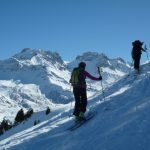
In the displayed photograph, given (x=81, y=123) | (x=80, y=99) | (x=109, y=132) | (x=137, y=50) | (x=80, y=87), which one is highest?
(x=137, y=50)

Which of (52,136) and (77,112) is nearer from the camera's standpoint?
(52,136)

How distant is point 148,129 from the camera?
558 inches

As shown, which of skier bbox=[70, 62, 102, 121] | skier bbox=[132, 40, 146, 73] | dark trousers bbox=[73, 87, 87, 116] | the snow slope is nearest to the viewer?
the snow slope

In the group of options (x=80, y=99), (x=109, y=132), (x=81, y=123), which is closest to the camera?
(x=109, y=132)

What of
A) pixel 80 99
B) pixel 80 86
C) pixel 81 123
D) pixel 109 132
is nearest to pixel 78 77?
pixel 80 86

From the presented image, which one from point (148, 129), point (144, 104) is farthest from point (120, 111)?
point (148, 129)

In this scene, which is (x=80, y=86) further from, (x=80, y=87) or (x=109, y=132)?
(x=109, y=132)

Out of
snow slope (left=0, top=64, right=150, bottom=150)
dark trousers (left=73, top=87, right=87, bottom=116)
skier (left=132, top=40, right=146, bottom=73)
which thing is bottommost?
snow slope (left=0, top=64, right=150, bottom=150)

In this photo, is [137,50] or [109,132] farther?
[137,50]

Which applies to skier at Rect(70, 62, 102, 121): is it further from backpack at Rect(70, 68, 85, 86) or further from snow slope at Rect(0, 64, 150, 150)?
snow slope at Rect(0, 64, 150, 150)

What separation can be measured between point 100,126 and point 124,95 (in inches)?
232

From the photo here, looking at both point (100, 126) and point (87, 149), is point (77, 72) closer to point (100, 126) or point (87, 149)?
point (100, 126)

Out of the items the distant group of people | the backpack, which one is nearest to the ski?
the distant group of people

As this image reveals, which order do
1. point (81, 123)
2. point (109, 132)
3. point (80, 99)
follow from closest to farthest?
point (109, 132) < point (81, 123) < point (80, 99)
